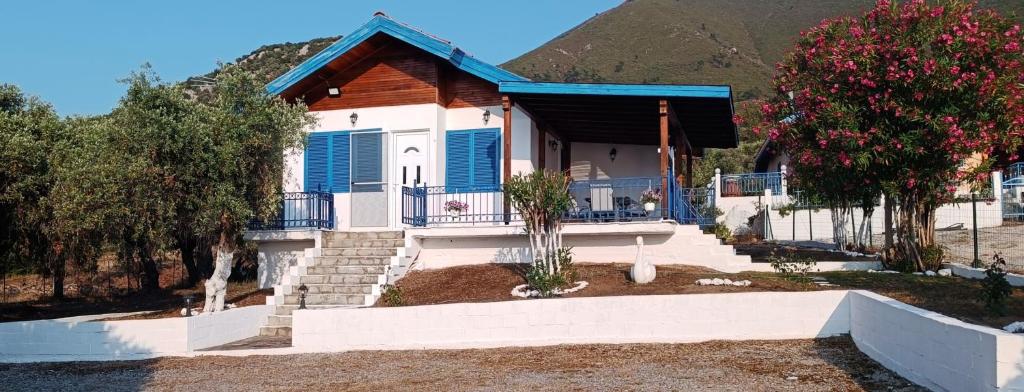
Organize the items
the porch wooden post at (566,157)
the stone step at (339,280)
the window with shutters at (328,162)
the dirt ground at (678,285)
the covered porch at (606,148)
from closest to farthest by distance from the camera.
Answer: the dirt ground at (678,285)
the stone step at (339,280)
the covered porch at (606,148)
the window with shutters at (328,162)
the porch wooden post at (566,157)

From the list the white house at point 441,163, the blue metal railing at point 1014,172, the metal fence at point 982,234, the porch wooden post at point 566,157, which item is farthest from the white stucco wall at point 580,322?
the blue metal railing at point 1014,172

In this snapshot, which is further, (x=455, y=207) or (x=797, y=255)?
(x=797, y=255)

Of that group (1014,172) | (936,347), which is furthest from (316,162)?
(1014,172)

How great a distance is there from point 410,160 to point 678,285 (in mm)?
6531

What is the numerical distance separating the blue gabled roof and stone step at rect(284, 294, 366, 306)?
168 inches

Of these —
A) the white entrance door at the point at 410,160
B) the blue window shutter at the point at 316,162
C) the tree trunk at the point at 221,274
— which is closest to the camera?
the tree trunk at the point at 221,274

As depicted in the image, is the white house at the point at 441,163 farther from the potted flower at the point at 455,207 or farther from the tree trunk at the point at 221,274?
the tree trunk at the point at 221,274

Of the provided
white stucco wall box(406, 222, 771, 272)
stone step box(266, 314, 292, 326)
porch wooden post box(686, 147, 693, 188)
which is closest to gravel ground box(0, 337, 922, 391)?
stone step box(266, 314, 292, 326)

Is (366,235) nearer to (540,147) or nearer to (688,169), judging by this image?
(540,147)

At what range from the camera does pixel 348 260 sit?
49.6 ft

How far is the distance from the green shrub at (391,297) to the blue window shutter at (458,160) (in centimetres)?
363

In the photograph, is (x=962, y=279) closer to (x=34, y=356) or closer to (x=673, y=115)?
(x=673, y=115)

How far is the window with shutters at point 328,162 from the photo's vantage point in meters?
17.1

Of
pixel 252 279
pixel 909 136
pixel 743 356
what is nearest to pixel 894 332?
pixel 743 356
